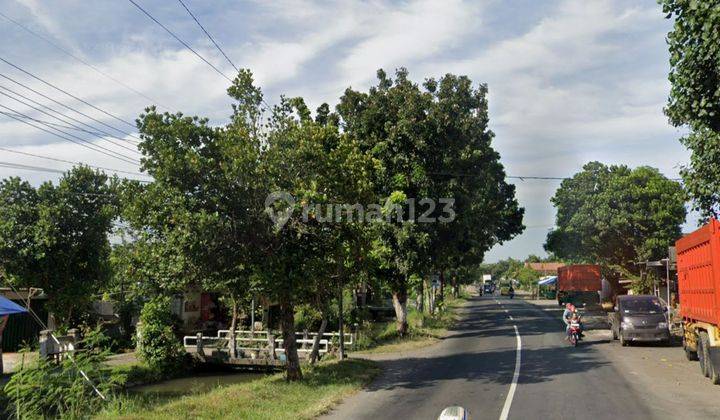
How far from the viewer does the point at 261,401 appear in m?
12.7

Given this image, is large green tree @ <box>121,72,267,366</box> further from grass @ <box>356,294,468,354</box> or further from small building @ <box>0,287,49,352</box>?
small building @ <box>0,287,49,352</box>

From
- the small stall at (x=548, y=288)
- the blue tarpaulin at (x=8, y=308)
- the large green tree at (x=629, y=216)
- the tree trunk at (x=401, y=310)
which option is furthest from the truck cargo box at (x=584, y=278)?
the blue tarpaulin at (x=8, y=308)

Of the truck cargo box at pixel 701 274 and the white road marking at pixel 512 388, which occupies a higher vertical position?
the truck cargo box at pixel 701 274

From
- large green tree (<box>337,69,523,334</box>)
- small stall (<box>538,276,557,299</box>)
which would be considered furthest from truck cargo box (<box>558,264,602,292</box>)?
large green tree (<box>337,69,523,334</box>)

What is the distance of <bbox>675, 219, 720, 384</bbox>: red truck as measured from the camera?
13789 mm

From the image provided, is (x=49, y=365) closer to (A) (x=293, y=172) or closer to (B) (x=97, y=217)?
(A) (x=293, y=172)

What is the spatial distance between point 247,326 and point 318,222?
2130 cm

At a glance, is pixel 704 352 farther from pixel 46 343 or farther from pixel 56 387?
pixel 46 343

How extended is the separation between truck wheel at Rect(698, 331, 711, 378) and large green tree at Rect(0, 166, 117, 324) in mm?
19402

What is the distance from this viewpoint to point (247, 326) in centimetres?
3466

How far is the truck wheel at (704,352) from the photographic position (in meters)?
14.4

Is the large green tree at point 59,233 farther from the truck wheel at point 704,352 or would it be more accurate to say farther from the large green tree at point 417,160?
the truck wheel at point 704,352

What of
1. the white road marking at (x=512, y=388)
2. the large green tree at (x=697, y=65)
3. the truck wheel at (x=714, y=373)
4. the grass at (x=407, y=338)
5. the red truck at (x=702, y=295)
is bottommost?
the grass at (x=407, y=338)

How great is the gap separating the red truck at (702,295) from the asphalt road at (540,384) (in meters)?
0.65
